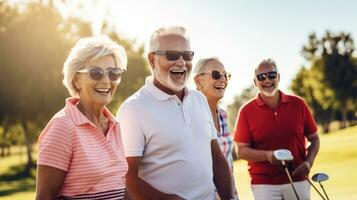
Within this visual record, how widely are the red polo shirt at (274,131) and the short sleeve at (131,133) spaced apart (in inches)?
119

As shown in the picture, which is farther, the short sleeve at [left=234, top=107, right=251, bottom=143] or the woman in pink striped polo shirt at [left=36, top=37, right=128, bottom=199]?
the short sleeve at [left=234, top=107, right=251, bottom=143]

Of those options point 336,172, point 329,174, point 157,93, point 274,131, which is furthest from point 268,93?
point 336,172

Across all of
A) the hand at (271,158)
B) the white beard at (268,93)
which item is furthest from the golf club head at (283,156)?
the white beard at (268,93)

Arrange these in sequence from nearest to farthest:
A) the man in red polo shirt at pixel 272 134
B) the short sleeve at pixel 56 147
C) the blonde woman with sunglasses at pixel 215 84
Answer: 1. the short sleeve at pixel 56 147
2. the blonde woman with sunglasses at pixel 215 84
3. the man in red polo shirt at pixel 272 134

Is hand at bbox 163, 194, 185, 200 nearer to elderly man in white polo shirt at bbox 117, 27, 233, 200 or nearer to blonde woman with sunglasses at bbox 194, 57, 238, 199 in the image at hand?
elderly man in white polo shirt at bbox 117, 27, 233, 200

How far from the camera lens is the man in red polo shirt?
6.96 metres

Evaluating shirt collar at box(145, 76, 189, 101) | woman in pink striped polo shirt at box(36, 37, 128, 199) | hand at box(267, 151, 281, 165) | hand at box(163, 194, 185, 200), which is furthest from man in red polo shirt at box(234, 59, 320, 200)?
woman in pink striped polo shirt at box(36, 37, 128, 199)

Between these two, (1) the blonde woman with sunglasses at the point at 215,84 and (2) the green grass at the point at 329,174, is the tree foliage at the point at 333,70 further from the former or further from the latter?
(1) the blonde woman with sunglasses at the point at 215,84

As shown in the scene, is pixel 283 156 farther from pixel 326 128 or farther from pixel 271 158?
pixel 326 128

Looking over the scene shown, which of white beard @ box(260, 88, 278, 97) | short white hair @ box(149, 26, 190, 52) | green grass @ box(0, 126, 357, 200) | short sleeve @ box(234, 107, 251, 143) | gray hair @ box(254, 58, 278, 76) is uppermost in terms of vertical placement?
short white hair @ box(149, 26, 190, 52)

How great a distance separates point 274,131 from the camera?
22.9ft

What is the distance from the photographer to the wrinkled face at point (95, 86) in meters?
4.01

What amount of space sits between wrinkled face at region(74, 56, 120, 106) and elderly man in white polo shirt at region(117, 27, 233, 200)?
0.33 m

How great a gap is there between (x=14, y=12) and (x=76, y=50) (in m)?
41.5
